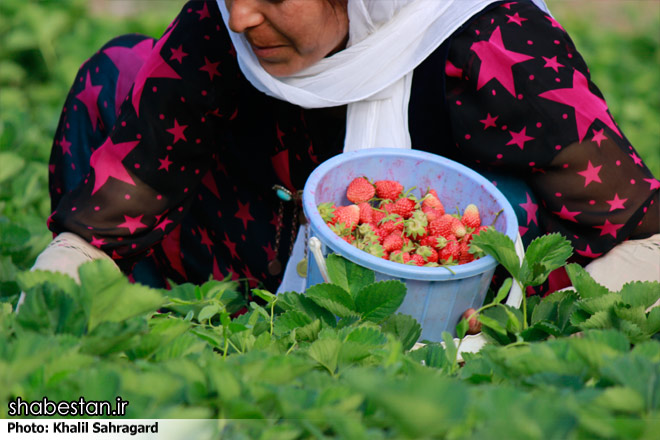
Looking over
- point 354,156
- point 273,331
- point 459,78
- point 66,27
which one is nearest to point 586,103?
point 459,78

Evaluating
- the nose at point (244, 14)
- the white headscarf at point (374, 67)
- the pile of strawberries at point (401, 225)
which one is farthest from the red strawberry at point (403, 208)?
the nose at point (244, 14)

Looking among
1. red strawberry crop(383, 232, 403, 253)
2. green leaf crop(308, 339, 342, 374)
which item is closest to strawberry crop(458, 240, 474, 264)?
red strawberry crop(383, 232, 403, 253)

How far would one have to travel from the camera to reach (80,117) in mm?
2238

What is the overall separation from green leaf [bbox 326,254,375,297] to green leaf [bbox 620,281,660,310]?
0.38m

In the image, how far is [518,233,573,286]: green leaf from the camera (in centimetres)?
117

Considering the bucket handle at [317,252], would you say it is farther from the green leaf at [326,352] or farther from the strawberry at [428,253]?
the green leaf at [326,352]

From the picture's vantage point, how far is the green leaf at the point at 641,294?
3.52 feet

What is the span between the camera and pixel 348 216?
1.44 metres

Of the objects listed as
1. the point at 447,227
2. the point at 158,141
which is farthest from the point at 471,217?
the point at 158,141

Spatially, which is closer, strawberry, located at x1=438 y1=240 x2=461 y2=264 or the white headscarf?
strawberry, located at x1=438 y1=240 x2=461 y2=264

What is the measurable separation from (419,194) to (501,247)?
0.44 meters

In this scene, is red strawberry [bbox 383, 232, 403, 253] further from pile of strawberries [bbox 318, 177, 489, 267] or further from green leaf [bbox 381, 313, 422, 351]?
green leaf [bbox 381, 313, 422, 351]

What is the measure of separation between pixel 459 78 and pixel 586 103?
10.5 inches

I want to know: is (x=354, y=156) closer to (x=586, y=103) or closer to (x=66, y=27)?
(x=586, y=103)
